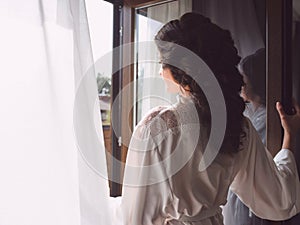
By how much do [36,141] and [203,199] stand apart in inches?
19.5

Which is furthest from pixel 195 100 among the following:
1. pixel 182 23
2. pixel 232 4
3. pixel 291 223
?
pixel 291 223

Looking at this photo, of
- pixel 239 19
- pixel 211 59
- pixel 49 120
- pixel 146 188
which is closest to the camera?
pixel 49 120

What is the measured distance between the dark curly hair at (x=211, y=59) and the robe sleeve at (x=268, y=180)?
0.24 feet

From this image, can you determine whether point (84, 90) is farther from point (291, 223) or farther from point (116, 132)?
point (291, 223)

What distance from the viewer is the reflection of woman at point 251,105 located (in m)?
1.05

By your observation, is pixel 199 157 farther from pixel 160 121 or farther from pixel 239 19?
pixel 239 19

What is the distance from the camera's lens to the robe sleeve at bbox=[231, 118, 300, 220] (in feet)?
3.33

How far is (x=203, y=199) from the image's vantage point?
0.92m

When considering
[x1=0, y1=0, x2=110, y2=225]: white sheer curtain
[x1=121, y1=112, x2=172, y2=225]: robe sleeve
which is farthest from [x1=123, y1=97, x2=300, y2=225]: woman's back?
[x1=0, y1=0, x2=110, y2=225]: white sheer curtain

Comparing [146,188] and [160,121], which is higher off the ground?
[160,121]

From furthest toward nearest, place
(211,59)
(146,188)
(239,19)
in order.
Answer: (239,19), (211,59), (146,188)

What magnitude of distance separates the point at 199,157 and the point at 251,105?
0.28 meters

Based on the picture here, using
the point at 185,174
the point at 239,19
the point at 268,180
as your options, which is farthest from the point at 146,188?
the point at 239,19

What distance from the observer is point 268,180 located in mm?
1028
